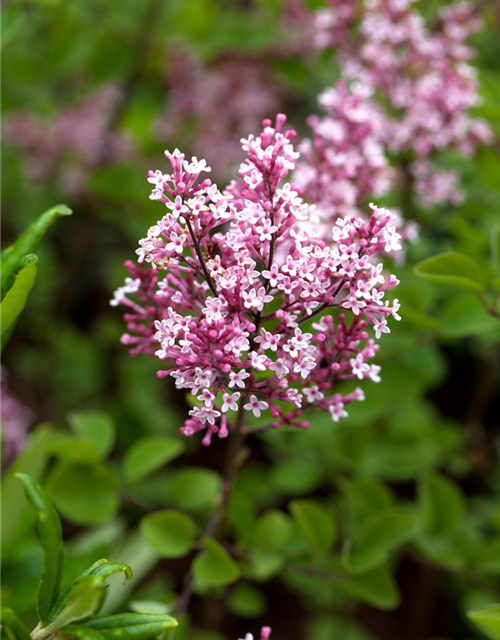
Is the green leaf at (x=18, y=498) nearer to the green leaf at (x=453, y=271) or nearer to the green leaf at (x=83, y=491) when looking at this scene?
the green leaf at (x=83, y=491)

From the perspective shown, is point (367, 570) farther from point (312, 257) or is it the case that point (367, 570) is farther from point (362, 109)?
point (362, 109)

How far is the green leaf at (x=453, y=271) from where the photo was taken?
995 mm

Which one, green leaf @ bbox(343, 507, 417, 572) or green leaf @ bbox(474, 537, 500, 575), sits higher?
green leaf @ bbox(343, 507, 417, 572)

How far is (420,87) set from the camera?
4.80 ft

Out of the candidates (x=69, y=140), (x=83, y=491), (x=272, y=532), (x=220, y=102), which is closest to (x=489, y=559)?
(x=272, y=532)

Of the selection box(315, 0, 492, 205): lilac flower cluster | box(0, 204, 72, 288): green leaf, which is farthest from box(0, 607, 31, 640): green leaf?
box(315, 0, 492, 205): lilac flower cluster

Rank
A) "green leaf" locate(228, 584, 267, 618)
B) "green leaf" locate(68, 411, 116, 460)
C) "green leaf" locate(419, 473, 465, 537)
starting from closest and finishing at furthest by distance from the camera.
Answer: "green leaf" locate(68, 411, 116, 460), "green leaf" locate(419, 473, 465, 537), "green leaf" locate(228, 584, 267, 618)

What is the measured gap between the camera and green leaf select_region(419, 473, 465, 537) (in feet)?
4.64

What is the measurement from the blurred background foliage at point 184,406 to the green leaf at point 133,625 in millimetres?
297

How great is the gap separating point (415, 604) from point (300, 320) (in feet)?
4.67

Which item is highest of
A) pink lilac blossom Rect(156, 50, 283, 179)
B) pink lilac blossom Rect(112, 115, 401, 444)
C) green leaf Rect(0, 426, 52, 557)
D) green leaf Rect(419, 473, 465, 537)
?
pink lilac blossom Rect(112, 115, 401, 444)

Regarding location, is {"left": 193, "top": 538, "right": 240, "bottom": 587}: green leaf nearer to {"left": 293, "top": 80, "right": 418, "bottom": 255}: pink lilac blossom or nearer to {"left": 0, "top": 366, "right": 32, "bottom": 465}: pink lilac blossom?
{"left": 293, "top": 80, "right": 418, "bottom": 255}: pink lilac blossom

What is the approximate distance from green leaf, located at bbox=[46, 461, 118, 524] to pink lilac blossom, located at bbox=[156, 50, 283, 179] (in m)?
1.44

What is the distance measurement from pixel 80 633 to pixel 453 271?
712 millimetres
